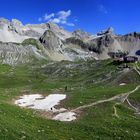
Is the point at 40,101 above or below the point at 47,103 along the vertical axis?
above

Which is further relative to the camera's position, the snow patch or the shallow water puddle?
the snow patch

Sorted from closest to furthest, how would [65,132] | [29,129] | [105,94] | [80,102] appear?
[29,129] < [65,132] < [80,102] < [105,94]

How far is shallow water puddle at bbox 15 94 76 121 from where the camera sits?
70.5 meters

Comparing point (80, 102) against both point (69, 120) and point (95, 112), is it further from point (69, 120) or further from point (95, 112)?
point (69, 120)

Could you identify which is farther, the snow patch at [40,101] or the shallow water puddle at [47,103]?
the snow patch at [40,101]

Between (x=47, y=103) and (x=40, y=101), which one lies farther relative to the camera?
(x=40, y=101)

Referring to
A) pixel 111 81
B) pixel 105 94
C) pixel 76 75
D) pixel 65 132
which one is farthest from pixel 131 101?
pixel 76 75

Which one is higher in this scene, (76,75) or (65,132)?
(76,75)

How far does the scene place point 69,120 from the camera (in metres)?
66.8

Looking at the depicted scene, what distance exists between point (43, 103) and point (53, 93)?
18.8m

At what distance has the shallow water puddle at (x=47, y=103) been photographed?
7051 centimetres

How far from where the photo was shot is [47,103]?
87812mm

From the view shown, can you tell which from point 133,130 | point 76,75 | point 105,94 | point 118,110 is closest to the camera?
point 133,130

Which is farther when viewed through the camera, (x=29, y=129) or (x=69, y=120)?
(x=69, y=120)
